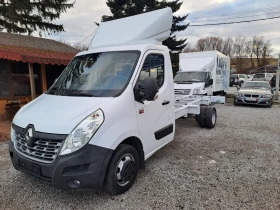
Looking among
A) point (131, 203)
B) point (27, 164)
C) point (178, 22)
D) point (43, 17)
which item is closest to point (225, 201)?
point (131, 203)

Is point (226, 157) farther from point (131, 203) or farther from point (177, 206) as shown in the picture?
point (131, 203)

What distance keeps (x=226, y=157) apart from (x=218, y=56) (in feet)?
36.0

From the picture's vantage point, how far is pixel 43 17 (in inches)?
743

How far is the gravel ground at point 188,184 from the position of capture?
10.6 ft

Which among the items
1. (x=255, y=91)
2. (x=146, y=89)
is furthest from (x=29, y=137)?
(x=255, y=91)

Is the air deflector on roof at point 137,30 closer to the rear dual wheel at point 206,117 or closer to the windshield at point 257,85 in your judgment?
the rear dual wheel at point 206,117

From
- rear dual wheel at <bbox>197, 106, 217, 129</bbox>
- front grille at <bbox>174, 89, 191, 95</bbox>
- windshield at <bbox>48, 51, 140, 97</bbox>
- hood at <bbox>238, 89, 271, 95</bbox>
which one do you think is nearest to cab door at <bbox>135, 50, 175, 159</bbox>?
windshield at <bbox>48, 51, 140, 97</bbox>

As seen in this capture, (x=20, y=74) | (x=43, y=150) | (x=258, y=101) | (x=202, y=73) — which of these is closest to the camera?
(x=43, y=150)

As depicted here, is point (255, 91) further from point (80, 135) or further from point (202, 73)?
point (80, 135)

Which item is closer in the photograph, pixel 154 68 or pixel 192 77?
pixel 154 68

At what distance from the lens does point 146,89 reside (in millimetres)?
3301

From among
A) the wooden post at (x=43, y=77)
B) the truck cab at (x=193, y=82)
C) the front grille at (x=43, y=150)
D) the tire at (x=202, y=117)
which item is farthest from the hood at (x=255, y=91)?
the front grille at (x=43, y=150)

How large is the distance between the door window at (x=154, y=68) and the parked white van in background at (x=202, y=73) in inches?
206

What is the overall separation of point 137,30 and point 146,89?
158 cm
